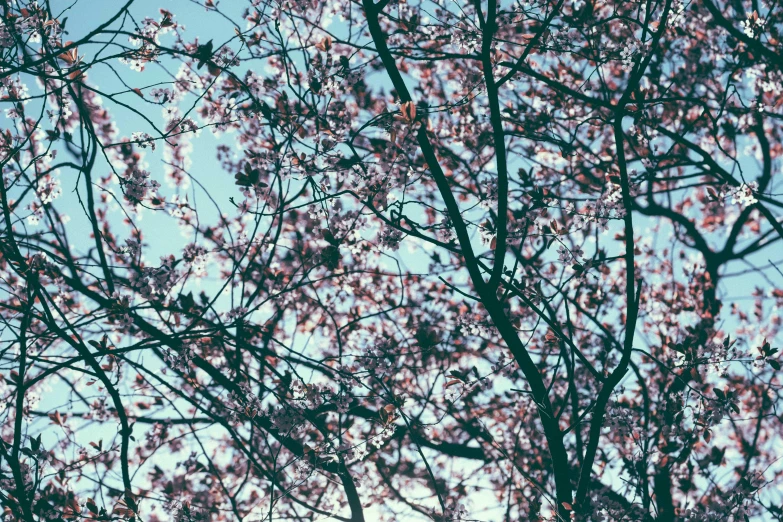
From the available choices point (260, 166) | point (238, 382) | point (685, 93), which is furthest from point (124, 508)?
point (685, 93)

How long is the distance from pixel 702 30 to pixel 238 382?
21.4 feet

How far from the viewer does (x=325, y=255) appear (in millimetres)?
4434

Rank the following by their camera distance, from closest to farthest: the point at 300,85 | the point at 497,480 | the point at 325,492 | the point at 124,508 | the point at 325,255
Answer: the point at 124,508 < the point at 325,255 < the point at 300,85 < the point at 325,492 < the point at 497,480

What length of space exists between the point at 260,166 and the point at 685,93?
4913 millimetres

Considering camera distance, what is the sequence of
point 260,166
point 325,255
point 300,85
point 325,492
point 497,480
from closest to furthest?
point 325,255
point 260,166
point 300,85
point 325,492
point 497,480

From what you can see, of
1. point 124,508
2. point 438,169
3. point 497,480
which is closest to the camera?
point 438,169

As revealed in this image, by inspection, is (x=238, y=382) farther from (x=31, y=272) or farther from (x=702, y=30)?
(x=702, y=30)

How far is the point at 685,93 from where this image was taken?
6.69 meters

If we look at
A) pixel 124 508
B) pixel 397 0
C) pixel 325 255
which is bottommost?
pixel 124 508

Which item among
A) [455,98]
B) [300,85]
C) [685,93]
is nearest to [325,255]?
[300,85]

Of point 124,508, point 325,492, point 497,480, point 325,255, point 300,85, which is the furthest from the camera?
point 497,480

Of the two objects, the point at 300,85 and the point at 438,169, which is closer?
the point at 438,169

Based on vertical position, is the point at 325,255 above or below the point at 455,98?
below

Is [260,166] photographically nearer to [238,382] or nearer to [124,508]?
[238,382]
